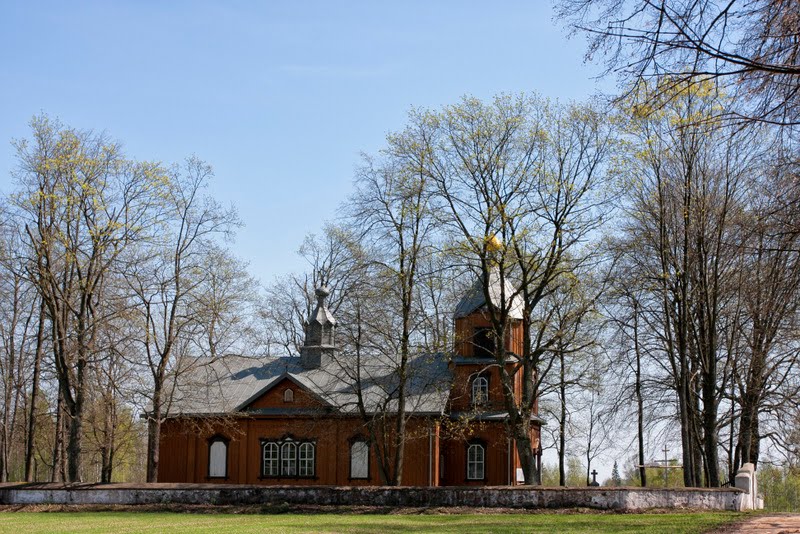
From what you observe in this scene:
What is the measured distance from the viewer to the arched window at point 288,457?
136ft

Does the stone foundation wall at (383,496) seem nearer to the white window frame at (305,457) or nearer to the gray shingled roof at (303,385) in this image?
the gray shingled roof at (303,385)

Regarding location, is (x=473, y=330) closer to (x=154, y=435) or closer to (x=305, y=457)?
(x=305, y=457)

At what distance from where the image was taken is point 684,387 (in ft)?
93.5

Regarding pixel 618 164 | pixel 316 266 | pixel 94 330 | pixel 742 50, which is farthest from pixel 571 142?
pixel 316 266

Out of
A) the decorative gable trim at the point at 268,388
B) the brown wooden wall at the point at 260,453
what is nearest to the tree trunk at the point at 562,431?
the brown wooden wall at the point at 260,453

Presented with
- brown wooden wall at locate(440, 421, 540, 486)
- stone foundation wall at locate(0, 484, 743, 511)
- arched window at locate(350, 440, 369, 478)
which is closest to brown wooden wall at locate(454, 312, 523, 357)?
brown wooden wall at locate(440, 421, 540, 486)

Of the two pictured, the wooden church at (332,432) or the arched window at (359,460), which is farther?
the arched window at (359,460)

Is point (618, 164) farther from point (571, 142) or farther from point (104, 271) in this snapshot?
point (104, 271)

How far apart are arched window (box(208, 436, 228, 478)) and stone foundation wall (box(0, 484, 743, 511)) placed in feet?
42.2

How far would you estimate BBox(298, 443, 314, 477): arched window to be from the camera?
41.2 meters

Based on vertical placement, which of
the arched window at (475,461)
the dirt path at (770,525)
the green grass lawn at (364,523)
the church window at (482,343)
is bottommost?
the green grass lawn at (364,523)

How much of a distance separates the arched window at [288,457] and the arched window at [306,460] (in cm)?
26

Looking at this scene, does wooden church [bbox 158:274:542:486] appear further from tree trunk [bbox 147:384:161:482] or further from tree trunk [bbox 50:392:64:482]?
tree trunk [bbox 50:392:64:482]

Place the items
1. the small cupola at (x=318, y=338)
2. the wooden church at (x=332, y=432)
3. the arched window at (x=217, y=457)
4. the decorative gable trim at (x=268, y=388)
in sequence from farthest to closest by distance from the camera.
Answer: the small cupola at (x=318, y=338) → the arched window at (x=217, y=457) → the decorative gable trim at (x=268, y=388) → the wooden church at (x=332, y=432)
